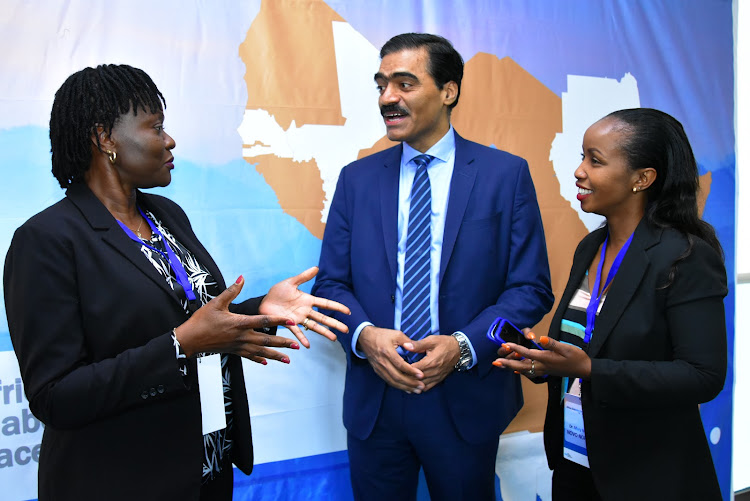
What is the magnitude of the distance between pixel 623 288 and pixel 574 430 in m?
0.43

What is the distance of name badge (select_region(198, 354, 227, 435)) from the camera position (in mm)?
1370

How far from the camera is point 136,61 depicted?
2.13 meters

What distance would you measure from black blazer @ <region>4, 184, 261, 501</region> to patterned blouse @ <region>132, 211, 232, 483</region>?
0.21 ft

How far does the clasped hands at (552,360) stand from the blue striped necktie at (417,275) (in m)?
0.38

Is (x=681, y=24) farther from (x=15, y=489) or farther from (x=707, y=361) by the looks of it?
(x=15, y=489)

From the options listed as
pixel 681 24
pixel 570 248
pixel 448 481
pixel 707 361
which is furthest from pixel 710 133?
pixel 448 481

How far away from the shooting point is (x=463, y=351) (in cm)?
169

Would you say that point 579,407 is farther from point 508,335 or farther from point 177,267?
point 177,267

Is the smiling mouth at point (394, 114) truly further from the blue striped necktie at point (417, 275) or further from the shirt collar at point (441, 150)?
the blue striped necktie at point (417, 275)

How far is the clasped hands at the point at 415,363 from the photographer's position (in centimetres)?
162

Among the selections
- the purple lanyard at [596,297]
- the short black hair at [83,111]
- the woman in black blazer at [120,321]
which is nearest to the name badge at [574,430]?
the purple lanyard at [596,297]

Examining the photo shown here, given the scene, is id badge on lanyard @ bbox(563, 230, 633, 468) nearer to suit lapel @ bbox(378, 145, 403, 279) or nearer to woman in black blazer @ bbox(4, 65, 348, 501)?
suit lapel @ bbox(378, 145, 403, 279)

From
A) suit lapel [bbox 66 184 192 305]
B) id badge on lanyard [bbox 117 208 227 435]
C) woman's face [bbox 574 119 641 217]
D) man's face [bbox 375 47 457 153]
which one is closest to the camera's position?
suit lapel [bbox 66 184 192 305]

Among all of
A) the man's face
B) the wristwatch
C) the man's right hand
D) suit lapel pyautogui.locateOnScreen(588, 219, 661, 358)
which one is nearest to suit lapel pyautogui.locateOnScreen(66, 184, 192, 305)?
the man's right hand
